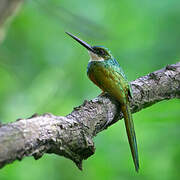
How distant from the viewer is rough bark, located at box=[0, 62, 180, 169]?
1.39m

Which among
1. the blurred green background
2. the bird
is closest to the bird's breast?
the bird

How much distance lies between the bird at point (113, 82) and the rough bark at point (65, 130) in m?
0.06

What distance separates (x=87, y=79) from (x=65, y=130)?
8.22ft

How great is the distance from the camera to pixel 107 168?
3428 mm

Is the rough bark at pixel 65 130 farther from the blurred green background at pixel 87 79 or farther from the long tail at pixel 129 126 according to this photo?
the blurred green background at pixel 87 79

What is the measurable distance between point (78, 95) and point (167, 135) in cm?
107

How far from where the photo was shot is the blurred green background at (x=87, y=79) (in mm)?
3473

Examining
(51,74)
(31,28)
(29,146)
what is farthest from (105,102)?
(31,28)

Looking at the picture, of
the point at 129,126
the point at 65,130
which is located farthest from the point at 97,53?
the point at 65,130

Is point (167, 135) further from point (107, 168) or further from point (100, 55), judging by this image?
point (100, 55)

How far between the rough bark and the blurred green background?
0.55 metres

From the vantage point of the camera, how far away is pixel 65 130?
66.6 inches

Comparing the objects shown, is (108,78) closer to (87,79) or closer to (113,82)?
(113,82)

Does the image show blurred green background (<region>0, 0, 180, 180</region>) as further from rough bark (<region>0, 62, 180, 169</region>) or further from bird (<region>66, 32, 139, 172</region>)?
rough bark (<region>0, 62, 180, 169</region>)
